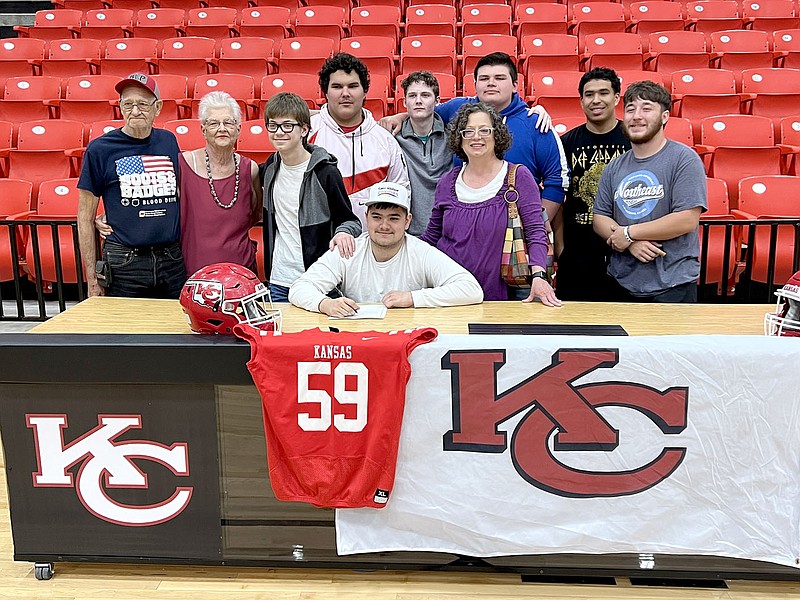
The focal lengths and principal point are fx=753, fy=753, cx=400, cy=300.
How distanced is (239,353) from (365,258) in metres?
0.79

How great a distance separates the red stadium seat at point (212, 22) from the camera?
326 inches

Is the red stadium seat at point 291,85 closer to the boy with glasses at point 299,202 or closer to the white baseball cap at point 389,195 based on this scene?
the boy with glasses at point 299,202

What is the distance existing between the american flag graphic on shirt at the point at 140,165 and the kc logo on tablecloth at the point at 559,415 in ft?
5.10

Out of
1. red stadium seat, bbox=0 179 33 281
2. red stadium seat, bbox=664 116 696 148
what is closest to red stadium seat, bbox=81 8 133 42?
red stadium seat, bbox=0 179 33 281

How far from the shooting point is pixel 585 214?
346 centimetres

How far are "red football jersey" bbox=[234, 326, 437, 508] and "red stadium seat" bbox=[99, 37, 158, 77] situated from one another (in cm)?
621

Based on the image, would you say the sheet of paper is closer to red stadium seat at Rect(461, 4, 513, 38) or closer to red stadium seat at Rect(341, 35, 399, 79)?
red stadium seat at Rect(341, 35, 399, 79)

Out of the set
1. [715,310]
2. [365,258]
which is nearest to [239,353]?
[365,258]

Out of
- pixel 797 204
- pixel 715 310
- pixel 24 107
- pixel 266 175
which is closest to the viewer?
pixel 715 310

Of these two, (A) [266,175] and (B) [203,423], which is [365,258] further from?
(B) [203,423]

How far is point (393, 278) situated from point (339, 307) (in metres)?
0.33

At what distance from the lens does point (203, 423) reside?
7.45ft

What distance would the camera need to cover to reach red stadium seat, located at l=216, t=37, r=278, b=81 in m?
7.21

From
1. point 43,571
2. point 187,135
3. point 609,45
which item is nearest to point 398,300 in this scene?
point 43,571
